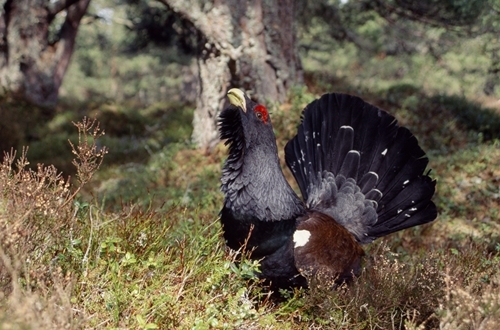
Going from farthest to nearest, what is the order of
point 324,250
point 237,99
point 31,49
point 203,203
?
point 31,49 < point 203,203 < point 324,250 < point 237,99

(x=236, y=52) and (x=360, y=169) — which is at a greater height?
(x=236, y=52)

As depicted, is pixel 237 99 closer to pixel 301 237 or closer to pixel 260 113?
pixel 260 113

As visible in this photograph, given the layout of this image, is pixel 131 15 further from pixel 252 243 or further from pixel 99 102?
pixel 252 243

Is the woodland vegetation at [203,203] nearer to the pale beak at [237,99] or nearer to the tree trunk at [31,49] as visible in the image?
the tree trunk at [31,49]

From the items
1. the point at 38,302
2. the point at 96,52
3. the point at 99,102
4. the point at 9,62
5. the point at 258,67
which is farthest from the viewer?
the point at 96,52

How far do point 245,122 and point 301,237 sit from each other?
1.03 meters

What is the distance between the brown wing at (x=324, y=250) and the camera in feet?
12.5

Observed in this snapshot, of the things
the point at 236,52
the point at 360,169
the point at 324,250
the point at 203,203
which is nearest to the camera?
the point at 324,250

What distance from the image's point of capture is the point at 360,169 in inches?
195

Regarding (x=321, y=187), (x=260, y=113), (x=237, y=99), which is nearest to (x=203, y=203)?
(x=321, y=187)

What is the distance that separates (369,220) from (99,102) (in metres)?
12.5

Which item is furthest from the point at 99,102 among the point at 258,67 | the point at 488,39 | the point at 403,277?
the point at 403,277

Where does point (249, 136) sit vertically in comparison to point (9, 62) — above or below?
above

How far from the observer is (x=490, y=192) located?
6789 millimetres
